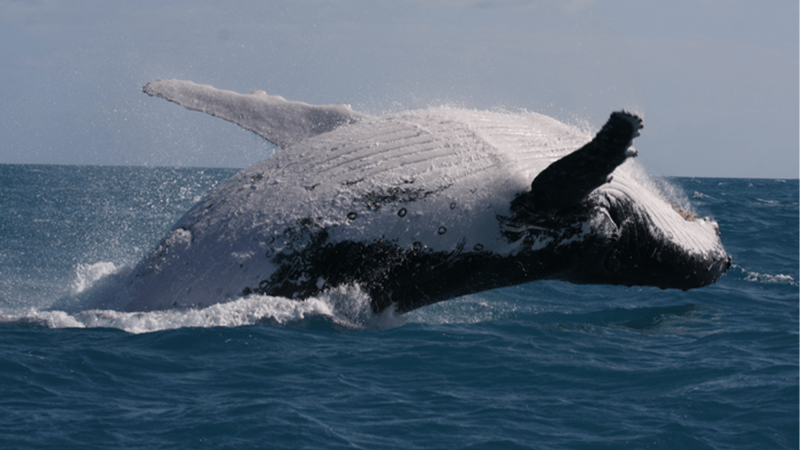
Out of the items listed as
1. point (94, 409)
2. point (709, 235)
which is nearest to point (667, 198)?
point (709, 235)

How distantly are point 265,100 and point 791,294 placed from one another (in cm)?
950

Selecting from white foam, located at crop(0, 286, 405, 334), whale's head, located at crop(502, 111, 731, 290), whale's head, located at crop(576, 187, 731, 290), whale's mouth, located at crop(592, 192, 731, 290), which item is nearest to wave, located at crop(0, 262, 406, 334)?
white foam, located at crop(0, 286, 405, 334)

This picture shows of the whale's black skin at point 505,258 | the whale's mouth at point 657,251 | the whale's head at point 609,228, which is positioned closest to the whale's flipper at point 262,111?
the whale's black skin at point 505,258

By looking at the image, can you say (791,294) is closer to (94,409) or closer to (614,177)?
(614,177)

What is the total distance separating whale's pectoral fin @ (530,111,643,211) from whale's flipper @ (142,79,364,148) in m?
2.57

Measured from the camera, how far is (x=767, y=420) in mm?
5449

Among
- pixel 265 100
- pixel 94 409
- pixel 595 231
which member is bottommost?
pixel 94 409

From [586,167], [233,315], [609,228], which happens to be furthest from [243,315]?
[609,228]

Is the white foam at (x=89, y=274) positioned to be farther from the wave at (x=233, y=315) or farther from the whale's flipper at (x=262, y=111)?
the whale's flipper at (x=262, y=111)

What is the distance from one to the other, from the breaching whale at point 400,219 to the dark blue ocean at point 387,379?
0.42m

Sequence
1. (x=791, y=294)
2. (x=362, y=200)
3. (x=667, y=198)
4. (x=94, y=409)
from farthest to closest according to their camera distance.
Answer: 1. (x=791, y=294)
2. (x=667, y=198)
3. (x=362, y=200)
4. (x=94, y=409)

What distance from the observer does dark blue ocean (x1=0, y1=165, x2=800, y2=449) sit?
4.85 meters

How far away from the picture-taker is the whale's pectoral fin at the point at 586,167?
192 inches

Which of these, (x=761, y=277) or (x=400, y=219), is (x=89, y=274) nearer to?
(x=400, y=219)
